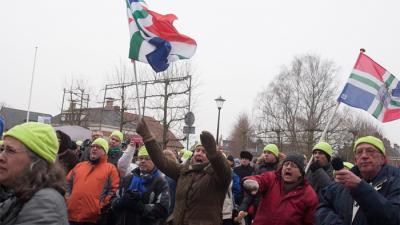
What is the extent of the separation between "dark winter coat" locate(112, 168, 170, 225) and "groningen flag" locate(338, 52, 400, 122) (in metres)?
3.04

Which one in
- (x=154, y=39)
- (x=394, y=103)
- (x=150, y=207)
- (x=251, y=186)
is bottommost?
(x=150, y=207)

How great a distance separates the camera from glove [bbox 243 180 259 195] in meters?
4.51

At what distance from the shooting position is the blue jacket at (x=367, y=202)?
329cm

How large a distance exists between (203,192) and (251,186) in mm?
523

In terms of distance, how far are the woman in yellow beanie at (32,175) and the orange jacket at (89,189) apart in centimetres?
356

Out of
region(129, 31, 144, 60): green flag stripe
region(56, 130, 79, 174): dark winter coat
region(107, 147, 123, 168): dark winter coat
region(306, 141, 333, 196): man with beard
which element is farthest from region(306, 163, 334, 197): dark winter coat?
region(107, 147, 123, 168): dark winter coat

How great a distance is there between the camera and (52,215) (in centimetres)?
221

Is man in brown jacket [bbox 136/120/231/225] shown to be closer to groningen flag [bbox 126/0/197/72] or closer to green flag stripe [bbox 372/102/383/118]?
groningen flag [bbox 126/0/197/72]

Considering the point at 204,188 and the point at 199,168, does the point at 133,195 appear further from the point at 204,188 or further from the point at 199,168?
the point at 204,188

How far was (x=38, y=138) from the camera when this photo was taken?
2.55 meters

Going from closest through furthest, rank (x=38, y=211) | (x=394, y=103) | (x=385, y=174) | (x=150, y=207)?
(x=38, y=211) < (x=385, y=174) < (x=150, y=207) < (x=394, y=103)

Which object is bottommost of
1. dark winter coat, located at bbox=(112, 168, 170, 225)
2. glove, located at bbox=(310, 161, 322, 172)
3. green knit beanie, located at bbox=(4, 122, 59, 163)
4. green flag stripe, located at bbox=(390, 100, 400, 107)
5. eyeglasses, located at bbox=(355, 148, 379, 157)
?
dark winter coat, located at bbox=(112, 168, 170, 225)

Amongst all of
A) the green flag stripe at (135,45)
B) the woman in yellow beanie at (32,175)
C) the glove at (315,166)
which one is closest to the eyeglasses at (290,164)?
the glove at (315,166)

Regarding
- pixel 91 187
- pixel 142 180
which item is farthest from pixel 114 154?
pixel 142 180
